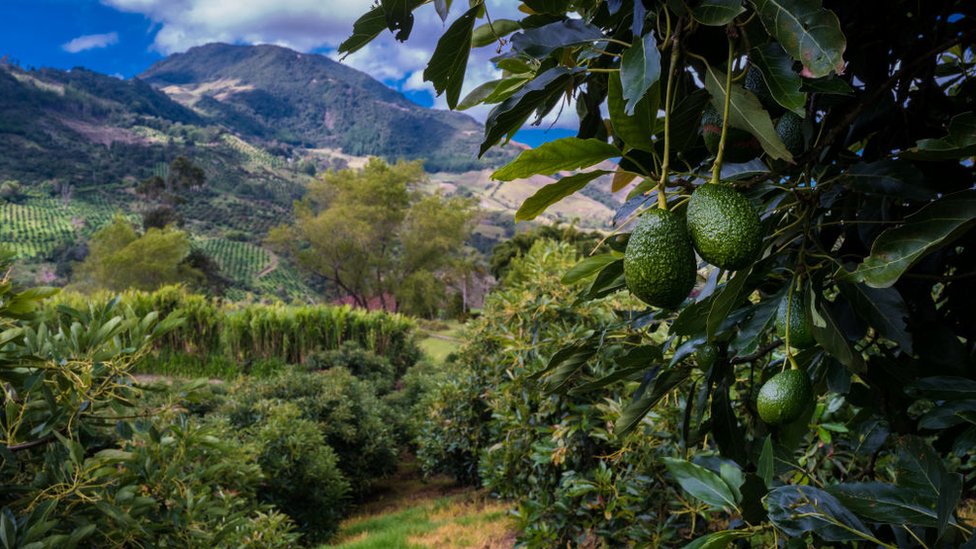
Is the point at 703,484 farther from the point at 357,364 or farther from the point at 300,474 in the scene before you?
the point at 357,364

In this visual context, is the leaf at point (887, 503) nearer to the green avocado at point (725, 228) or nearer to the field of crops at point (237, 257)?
the green avocado at point (725, 228)

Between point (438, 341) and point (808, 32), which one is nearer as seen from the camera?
point (808, 32)

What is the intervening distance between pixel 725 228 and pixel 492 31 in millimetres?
459

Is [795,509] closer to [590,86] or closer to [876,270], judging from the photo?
[876,270]

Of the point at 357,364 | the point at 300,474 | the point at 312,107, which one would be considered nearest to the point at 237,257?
the point at 357,364

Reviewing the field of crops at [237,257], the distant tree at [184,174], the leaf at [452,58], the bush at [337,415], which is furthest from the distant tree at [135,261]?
the leaf at [452,58]

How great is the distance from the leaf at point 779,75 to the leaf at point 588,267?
27 cm

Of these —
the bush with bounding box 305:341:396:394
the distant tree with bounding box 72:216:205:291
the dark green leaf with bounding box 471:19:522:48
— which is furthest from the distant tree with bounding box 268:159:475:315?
the dark green leaf with bounding box 471:19:522:48

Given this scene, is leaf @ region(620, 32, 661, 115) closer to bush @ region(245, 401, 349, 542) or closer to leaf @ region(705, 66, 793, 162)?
leaf @ region(705, 66, 793, 162)

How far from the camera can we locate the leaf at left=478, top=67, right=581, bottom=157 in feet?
1.72

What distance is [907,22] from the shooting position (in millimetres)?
771

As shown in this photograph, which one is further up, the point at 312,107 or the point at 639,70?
the point at 312,107

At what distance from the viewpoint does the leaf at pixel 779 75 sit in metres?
0.52

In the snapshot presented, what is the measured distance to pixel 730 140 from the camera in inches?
25.8
